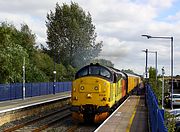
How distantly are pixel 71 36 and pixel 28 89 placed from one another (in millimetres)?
31610

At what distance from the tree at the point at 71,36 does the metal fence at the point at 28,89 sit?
1582 cm

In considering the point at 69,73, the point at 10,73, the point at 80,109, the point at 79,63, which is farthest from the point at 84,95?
the point at 79,63

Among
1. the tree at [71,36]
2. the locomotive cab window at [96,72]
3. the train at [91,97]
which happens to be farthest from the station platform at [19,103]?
the tree at [71,36]

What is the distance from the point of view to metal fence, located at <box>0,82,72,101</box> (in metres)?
36.1

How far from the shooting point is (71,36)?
72.5 m

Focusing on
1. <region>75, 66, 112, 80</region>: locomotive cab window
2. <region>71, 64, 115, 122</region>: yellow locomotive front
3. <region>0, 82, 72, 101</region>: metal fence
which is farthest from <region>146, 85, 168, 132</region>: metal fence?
<region>0, 82, 72, 101</region>: metal fence

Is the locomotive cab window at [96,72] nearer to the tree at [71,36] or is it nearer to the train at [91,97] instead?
the train at [91,97]

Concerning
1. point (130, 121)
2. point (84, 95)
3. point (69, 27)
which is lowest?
point (130, 121)

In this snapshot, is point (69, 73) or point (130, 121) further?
point (69, 73)

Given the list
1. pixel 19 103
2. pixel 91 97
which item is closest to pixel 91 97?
pixel 91 97

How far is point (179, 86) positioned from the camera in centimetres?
9119

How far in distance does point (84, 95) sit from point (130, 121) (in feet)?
8.96

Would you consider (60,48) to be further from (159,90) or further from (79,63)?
(159,90)

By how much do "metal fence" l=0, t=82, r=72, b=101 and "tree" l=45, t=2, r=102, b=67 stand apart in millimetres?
15823
